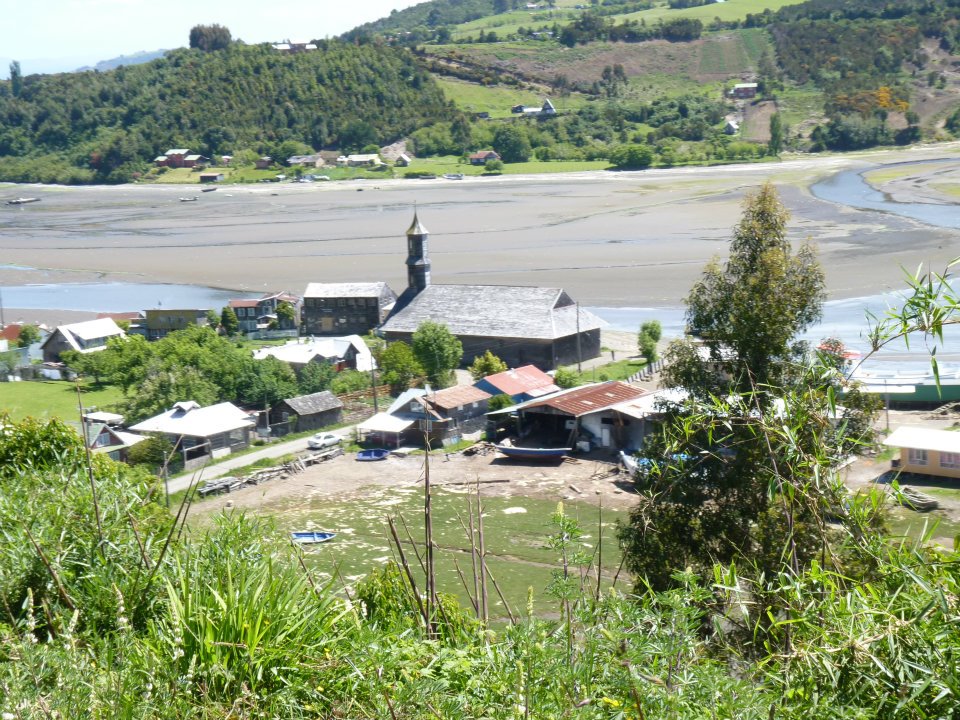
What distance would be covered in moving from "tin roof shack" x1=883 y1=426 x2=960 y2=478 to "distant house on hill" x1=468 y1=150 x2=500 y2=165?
88847 mm

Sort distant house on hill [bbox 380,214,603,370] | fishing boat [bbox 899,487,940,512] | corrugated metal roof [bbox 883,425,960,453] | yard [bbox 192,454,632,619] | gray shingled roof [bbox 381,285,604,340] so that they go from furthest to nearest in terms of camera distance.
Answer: gray shingled roof [bbox 381,285,604,340] < distant house on hill [bbox 380,214,603,370] < corrugated metal roof [bbox 883,425,960,453] < fishing boat [bbox 899,487,940,512] < yard [bbox 192,454,632,619]

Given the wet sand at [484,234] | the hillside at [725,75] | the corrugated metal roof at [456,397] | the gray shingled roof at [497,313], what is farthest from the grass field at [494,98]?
the corrugated metal roof at [456,397]

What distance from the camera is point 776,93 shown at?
131m

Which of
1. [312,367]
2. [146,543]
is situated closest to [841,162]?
[312,367]

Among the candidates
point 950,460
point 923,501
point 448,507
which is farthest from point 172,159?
point 923,501

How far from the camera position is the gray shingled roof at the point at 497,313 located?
38.4m

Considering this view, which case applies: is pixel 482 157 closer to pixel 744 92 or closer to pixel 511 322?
pixel 744 92

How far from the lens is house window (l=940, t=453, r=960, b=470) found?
2366cm

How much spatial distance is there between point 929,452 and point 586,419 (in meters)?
8.94

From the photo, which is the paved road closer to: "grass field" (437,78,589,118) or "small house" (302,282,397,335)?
"small house" (302,282,397,335)

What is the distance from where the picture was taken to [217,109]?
440 ft

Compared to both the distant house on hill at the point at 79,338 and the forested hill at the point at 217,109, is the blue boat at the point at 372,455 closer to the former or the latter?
the distant house on hill at the point at 79,338

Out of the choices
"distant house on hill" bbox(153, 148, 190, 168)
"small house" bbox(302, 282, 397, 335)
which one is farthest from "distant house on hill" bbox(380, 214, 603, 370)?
"distant house on hill" bbox(153, 148, 190, 168)

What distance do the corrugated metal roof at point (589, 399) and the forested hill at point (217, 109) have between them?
96.1m
